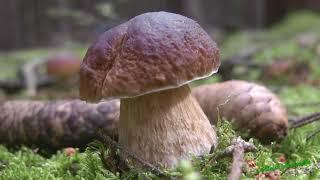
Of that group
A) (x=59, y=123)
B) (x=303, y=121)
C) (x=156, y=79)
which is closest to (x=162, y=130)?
(x=156, y=79)

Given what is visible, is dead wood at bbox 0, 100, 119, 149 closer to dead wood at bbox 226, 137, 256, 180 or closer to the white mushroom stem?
the white mushroom stem

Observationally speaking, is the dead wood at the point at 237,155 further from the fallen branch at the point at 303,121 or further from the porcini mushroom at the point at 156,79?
the fallen branch at the point at 303,121

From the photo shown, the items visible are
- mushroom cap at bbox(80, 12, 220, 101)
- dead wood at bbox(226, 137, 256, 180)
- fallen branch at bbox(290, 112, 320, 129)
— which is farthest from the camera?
fallen branch at bbox(290, 112, 320, 129)

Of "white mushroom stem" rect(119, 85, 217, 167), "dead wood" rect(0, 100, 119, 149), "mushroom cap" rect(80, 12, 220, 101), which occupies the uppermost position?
"mushroom cap" rect(80, 12, 220, 101)

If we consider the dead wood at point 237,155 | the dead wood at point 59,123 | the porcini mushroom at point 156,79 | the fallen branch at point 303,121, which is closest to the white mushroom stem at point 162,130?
the porcini mushroom at point 156,79

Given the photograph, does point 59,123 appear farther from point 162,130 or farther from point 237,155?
point 237,155

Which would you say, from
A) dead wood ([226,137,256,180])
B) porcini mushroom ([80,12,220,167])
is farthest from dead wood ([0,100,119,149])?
dead wood ([226,137,256,180])

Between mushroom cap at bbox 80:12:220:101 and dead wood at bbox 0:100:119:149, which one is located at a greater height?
mushroom cap at bbox 80:12:220:101

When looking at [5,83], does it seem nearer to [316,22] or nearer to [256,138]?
[256,138]
